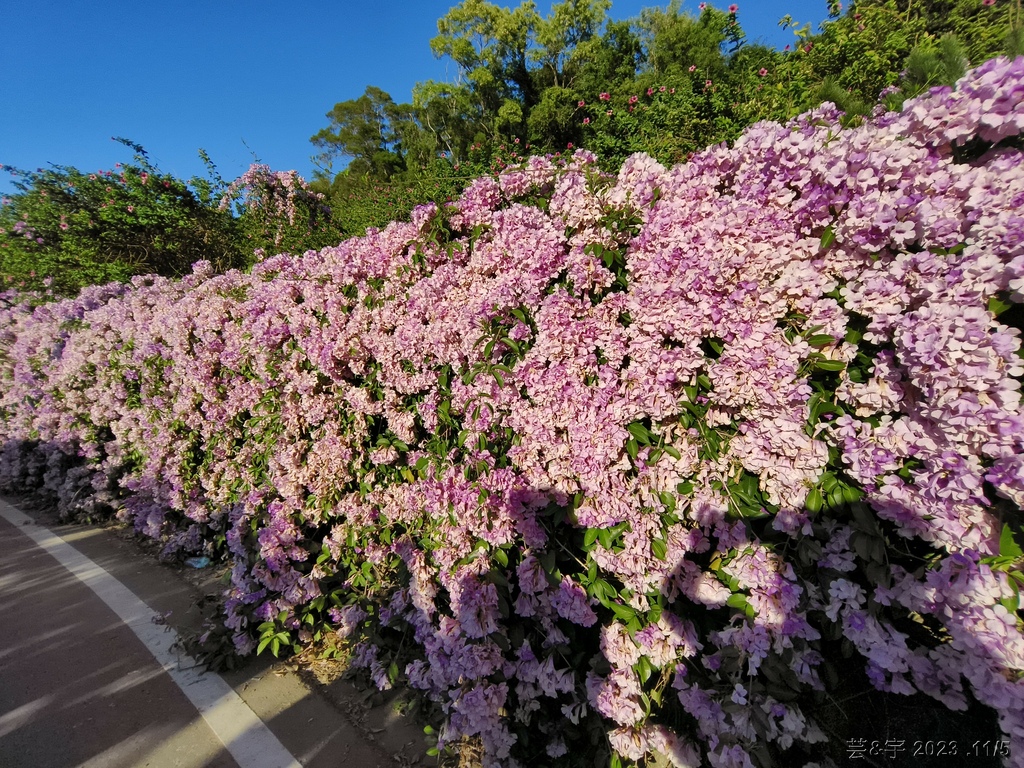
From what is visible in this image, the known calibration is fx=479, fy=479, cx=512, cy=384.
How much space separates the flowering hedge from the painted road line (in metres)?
0.61

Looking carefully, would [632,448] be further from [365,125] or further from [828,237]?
[365,125]

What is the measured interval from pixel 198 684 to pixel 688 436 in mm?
3359

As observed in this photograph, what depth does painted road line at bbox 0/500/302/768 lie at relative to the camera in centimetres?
246

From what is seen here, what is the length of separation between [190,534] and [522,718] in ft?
12.3

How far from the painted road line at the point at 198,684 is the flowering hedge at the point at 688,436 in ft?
1.99

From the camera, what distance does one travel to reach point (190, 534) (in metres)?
4.40

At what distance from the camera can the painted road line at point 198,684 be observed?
2.46 meters

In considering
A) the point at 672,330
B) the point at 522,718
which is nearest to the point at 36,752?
the point at 522,718

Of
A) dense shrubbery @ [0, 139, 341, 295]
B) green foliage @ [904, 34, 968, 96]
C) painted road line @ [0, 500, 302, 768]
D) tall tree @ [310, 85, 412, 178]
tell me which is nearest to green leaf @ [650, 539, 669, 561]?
green foliage @ [904, 34, 968, 96]

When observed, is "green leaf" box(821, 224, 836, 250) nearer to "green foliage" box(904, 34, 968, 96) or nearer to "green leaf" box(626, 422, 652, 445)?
"green foliage" box(904, 34, 968, 96)

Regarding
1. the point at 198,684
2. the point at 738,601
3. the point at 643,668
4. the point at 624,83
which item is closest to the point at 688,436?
the point at 738,601

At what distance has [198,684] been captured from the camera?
9.77 ft

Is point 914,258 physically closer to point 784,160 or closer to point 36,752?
point 784,160

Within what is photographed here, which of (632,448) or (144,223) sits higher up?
(144,223)
